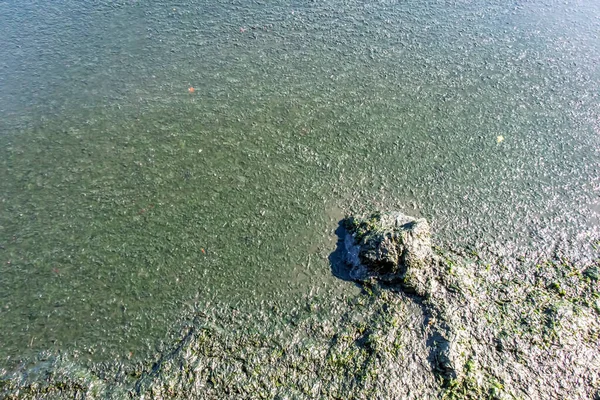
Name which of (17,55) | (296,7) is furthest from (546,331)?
(17,55)

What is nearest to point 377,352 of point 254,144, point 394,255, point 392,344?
point 392,344

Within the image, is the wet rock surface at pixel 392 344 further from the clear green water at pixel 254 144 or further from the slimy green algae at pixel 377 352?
the clear green water at pixel 254 144

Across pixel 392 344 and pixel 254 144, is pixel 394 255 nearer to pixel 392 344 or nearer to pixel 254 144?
pixel 392 344

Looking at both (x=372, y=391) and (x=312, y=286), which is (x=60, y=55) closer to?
(x=312, y=286)

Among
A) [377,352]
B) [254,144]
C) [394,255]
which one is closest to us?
[377,352]

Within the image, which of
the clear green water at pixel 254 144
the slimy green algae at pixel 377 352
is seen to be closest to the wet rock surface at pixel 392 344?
the slimy green algae at pixel 377 352

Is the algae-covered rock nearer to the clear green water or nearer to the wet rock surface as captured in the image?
the wet rock surface
